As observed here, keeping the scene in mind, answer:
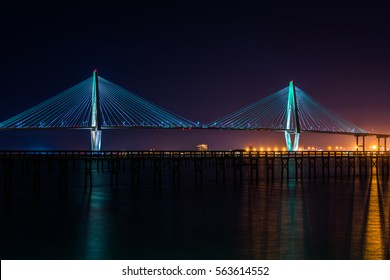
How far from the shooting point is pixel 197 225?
13.2 meters

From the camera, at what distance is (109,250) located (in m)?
10.3

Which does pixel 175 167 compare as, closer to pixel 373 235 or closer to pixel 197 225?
pixel 197 225

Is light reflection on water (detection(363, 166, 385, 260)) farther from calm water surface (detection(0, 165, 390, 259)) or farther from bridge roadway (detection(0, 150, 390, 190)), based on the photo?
bridge roadway (detection(0, 150, 390, 190))

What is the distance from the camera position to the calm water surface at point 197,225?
10062 mm

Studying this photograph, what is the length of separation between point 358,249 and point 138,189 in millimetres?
14260

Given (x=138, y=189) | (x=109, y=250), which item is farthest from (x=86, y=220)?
(x=138, y=189)

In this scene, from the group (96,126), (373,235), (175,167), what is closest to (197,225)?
(373,235)

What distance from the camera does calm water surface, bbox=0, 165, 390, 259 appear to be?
33.0 feet

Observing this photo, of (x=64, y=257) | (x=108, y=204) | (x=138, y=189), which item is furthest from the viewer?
(x=138, y=189)

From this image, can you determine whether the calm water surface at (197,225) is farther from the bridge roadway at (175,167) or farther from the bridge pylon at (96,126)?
the bridge pylon at (96,126)

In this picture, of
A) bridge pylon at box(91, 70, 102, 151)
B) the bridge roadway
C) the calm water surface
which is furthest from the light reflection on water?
bridge pylon at box(91, 70, 102, 151)
